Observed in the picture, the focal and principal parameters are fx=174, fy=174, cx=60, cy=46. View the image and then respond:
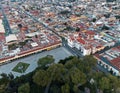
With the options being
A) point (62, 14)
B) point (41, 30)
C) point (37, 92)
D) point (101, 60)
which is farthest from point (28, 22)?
point (37, 92)

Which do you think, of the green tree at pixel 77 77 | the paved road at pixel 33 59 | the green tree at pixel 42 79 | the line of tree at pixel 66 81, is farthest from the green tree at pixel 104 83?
the paved road at pixel 33 59

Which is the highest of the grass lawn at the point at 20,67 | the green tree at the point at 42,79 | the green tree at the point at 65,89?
the green tree at the point at 42,79

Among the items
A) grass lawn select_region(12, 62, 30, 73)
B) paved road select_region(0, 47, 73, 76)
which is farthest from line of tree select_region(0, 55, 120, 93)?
paved road select_region(0, 47, 73, 76)

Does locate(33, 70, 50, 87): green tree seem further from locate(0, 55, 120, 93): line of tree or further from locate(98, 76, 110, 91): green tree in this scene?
locate(98, 76, 110, 91): green tree

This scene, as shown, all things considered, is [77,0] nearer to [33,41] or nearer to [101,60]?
[33,41]

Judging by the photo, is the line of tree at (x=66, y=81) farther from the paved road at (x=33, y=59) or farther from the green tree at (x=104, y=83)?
the paved road at (x=33, y=59)

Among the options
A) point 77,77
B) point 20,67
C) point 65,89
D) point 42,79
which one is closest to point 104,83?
point 77,77

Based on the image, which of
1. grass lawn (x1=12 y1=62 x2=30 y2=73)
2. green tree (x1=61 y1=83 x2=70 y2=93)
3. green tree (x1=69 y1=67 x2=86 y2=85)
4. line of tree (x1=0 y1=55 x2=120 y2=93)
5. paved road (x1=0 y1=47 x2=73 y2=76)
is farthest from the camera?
paved road (x1=0 y1=47 x2=73 y2=76)

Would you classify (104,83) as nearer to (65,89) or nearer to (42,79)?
(65,89)
